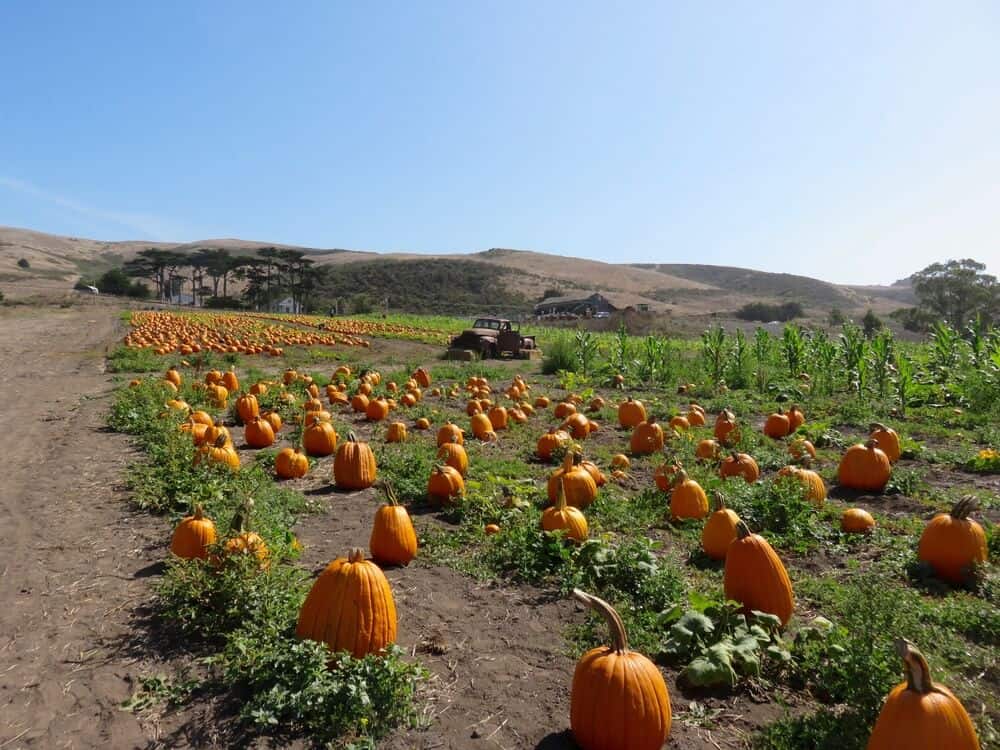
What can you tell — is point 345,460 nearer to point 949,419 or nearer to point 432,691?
point 432,691

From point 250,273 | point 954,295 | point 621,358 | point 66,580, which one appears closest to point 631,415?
point 66,580

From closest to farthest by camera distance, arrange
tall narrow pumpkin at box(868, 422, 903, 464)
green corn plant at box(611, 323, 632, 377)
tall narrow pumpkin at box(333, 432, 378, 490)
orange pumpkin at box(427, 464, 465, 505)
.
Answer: orange pumpkin at box(427, 464, 465, 505), tall narrow pumpkin at box(333, 432, 378, 490), tall narrow pumpkin at box(868, 422, 903, 464), green corn plant at box(611, 323, 632, 377)

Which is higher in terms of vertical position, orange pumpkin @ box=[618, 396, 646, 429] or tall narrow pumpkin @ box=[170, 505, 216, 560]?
orange pumpkin @ box=[618, 396, 646, 429]

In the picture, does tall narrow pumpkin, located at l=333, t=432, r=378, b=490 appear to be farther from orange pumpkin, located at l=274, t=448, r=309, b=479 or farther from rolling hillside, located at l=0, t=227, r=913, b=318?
rolling hillside, located at l=0, t=227, r=913, b=318

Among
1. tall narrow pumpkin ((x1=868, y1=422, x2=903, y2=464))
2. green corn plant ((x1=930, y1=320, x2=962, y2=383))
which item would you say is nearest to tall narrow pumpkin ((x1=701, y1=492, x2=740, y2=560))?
tall narrow pumpkin ((x1=868, y1=422, x2=903, y2=464))

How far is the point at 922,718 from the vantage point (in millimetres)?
2463

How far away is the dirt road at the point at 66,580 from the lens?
306 cm

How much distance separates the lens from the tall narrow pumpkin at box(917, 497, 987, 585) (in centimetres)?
468

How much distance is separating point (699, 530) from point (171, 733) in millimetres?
4492

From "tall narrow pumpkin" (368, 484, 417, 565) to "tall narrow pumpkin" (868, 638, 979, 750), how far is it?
11.0ft

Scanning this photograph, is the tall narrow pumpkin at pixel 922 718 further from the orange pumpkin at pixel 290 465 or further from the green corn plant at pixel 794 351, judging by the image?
the green corn plant at pixel 794 351

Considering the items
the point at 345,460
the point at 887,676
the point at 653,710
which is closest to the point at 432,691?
the point at 653,710

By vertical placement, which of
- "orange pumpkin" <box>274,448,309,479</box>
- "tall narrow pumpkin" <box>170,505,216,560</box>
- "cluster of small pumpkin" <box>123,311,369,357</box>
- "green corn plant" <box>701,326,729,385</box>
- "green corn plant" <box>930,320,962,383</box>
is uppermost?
"green corn plant" <box>930,320,962,383</box>

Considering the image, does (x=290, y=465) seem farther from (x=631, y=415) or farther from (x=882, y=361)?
(x=882, y=361)
